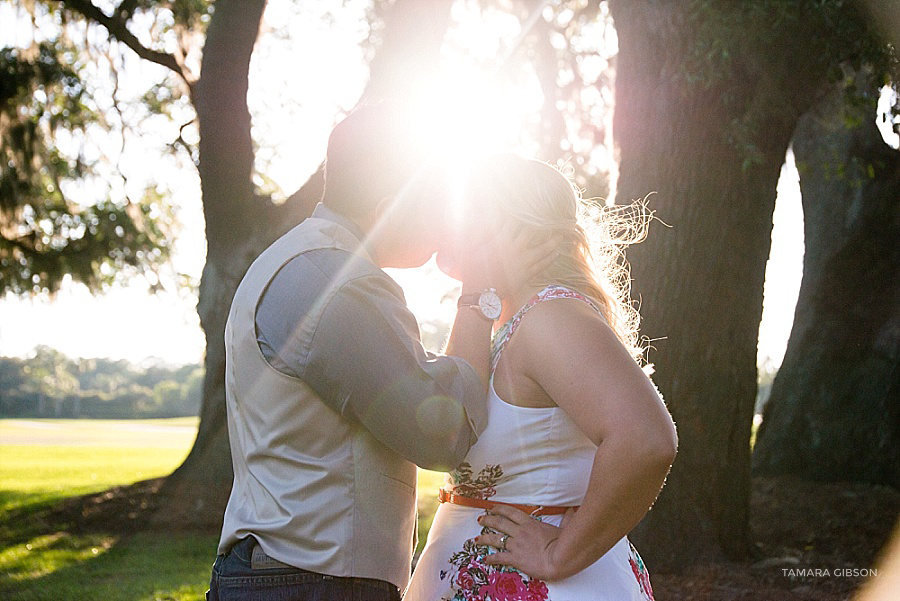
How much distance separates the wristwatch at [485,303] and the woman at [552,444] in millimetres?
52

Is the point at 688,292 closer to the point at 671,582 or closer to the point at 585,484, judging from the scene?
the point at 671,582

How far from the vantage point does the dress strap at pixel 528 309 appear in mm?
2438

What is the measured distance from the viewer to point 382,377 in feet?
6.99

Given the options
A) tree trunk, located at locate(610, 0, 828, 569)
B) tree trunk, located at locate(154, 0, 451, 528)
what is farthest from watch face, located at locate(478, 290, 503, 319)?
tree trunk, located at locate(154, 0, 451, 528)

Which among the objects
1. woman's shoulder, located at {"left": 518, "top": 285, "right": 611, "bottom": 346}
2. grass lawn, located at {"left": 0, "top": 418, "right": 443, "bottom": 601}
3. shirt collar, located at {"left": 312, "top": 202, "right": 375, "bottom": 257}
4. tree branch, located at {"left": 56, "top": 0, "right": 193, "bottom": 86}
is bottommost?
grass lawn, located at {"left": 0, "top": 418, "right": 443, "bottom": 601}

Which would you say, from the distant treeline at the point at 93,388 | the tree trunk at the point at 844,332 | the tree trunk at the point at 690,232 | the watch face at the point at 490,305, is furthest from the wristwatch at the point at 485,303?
the distant treeline at the point at 93,388

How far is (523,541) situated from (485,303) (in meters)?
0.67

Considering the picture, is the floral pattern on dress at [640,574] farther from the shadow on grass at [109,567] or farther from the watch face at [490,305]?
the shadow on grass at [109,567]

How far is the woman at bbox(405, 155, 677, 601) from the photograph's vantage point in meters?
2.15

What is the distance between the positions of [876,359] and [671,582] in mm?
4973

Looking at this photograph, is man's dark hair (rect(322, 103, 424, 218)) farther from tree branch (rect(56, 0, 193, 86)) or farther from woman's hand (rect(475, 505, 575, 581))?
tree branch (rect(56, 0, 193, 86))

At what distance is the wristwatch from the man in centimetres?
22

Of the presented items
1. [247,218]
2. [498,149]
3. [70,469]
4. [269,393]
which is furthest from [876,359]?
[70,469]

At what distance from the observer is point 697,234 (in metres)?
6.18
